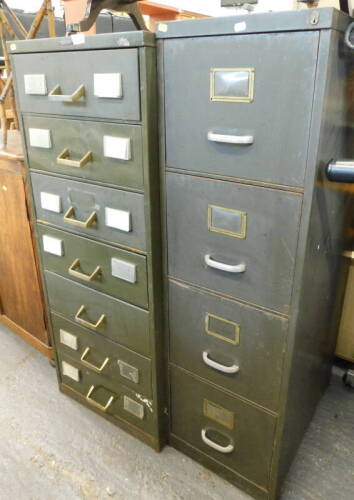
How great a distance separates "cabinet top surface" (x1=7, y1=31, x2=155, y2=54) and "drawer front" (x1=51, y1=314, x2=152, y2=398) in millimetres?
864

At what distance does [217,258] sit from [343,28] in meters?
0.54

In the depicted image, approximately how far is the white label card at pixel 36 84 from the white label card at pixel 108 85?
0.19 m

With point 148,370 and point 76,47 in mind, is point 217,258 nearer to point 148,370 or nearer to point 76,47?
point 148,370

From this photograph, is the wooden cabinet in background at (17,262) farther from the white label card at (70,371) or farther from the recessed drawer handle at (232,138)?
the recessed drawer handle at (232,138)

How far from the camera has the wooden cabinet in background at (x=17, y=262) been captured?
4.59 ft

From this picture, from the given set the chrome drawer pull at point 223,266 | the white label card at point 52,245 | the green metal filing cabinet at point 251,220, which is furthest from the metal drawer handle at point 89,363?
the chrome drawer pull at point 223,266

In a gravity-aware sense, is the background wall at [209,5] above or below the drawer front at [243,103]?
above

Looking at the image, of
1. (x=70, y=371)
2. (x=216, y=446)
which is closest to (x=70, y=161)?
(x=70, y=371)

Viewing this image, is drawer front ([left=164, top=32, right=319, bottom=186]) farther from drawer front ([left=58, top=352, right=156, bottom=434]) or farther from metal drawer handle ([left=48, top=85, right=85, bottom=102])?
drawer front ([left=58, top=352, right=156, bottom=434])

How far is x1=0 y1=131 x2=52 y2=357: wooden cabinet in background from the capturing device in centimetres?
140

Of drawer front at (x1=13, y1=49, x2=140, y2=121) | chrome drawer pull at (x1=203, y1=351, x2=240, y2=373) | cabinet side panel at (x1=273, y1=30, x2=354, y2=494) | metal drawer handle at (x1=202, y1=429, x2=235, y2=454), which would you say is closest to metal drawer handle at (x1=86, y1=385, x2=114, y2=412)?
metal drawer handle at (x1=202, y1=429, x2=235, y2=454)

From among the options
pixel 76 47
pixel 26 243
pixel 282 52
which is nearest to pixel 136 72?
pixel 76 47

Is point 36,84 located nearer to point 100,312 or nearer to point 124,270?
point 124,270

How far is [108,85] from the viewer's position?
0.95 metres
